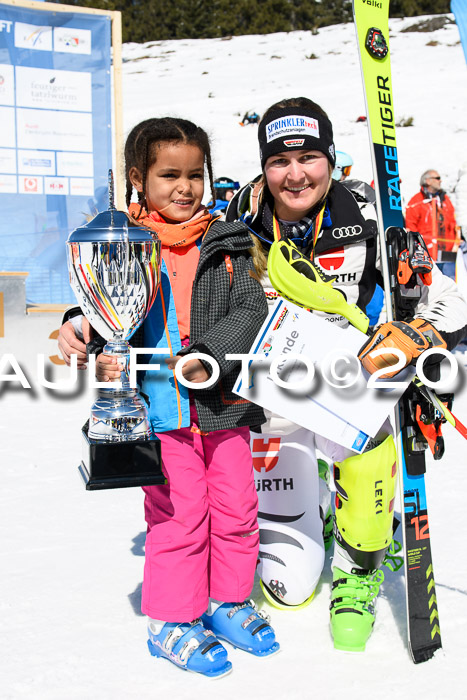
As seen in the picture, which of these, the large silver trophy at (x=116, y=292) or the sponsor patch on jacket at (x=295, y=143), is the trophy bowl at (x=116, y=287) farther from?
the sponsor patch on jacket at (x=295, y=143)

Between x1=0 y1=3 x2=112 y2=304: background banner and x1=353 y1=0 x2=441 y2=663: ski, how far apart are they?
4.42m

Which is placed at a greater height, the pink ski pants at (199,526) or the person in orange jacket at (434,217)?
the person in orange jacket at (434,217)

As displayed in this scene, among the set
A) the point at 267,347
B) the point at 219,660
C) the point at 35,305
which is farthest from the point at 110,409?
the point at 35,305

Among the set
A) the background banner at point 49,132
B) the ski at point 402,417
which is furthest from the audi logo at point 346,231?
the background banner at point 49,132

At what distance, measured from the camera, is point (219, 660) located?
1.79m

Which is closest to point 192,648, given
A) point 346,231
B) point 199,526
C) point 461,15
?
point 199,526

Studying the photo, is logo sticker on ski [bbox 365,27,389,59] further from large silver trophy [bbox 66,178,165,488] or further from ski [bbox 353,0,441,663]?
large silver trophy [bbox 66,178,165,488]

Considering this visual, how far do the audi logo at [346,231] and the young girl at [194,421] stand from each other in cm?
28

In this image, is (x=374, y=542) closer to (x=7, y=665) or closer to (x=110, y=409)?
(x=110, y=409)

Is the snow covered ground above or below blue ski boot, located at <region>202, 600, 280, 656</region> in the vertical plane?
below

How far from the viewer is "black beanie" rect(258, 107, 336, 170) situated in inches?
78.2

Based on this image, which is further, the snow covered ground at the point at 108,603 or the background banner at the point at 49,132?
the background banner at the point at 49,132

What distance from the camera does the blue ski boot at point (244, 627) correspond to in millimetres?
1881

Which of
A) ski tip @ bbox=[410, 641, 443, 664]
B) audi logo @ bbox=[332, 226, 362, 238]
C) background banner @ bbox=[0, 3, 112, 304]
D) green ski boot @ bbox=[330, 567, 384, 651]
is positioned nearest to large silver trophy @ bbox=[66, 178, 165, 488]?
audi logo @ bbox=[332, 226, 362, 238]
